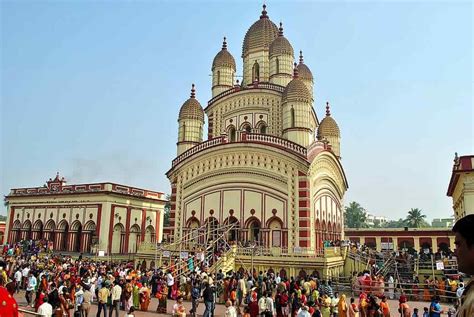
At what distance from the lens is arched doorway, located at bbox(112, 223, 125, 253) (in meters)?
37.4

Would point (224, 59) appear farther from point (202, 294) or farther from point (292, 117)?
point (202, 294)

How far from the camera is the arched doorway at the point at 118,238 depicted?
1472 inches

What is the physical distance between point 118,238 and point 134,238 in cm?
190

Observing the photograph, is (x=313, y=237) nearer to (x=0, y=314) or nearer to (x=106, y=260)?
(x=106, y=260)

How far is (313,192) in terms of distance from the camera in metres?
28.7

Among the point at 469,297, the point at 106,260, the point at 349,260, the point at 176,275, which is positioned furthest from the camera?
the point at 106,260

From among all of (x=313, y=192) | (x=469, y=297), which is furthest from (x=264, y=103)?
(x=469, y=297)

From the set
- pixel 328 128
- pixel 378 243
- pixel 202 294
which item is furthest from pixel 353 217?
pixel 202 294

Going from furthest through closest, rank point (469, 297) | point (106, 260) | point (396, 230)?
point (396, 230), point (106, 260), point (469, 297)

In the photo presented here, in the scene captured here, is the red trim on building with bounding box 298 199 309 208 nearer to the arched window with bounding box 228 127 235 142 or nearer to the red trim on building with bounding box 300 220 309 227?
the red trim on building with bounding box 300 220 309 227

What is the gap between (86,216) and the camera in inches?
1483

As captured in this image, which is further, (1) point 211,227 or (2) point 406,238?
(2) point 406,238

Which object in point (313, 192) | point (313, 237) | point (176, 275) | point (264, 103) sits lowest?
point (176, 275)

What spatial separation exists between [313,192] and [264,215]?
12.3 ft
